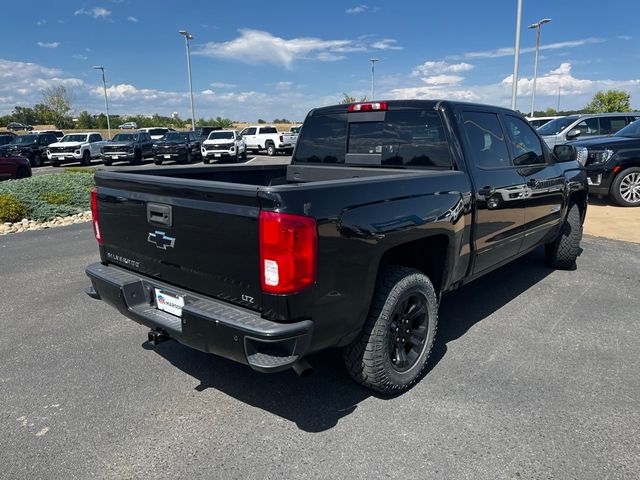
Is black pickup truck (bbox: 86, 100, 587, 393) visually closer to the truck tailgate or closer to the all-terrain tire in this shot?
the truck tailgate

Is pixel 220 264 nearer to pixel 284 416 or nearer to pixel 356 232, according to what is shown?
pixel 356 232

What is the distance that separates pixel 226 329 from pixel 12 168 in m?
15.6

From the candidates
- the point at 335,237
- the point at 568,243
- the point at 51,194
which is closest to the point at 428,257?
the point at 335,237

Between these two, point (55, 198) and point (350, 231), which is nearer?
point (350, 231)

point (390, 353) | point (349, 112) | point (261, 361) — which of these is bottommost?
point (390, 353)

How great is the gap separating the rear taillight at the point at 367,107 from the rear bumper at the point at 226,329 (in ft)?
7.34

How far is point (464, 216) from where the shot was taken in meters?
3.58

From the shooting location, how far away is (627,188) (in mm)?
9898

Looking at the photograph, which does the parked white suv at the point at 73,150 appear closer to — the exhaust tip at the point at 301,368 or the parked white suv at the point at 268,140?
the parked white suv at the point at 268,140

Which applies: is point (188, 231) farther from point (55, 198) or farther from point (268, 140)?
point (268, 140)

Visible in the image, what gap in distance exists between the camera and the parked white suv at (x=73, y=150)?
80.5 feet

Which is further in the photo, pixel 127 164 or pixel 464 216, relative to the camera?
pixel 127 164

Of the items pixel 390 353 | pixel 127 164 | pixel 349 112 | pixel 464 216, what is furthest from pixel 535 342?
pixel 127 164

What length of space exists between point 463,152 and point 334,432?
2.25 m
